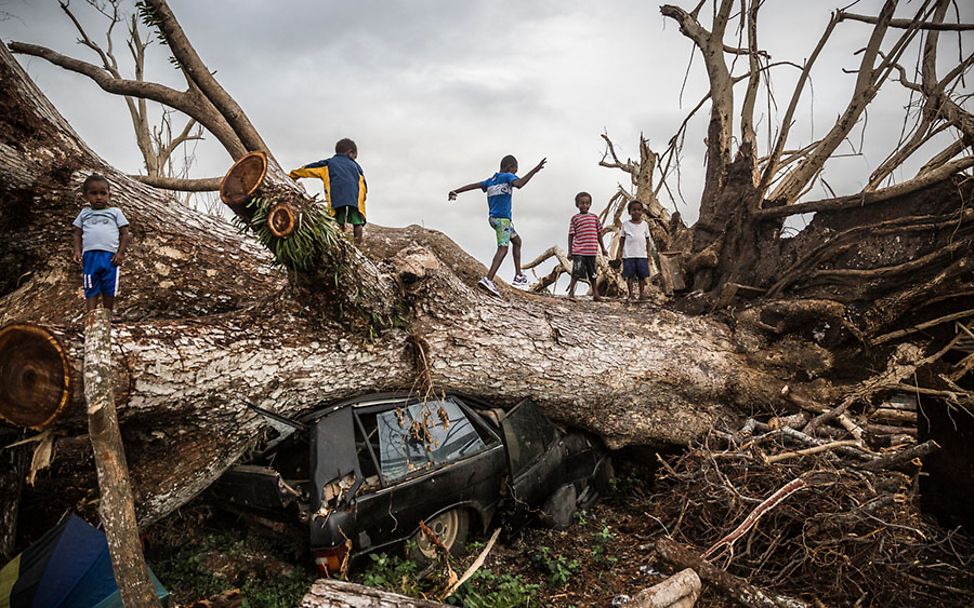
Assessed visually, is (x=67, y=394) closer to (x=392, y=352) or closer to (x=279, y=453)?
(x=279, y=453)

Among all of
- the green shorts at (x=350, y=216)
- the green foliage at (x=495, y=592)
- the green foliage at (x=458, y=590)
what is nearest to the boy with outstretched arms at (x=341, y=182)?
the green shorts at (x=350, y=216)

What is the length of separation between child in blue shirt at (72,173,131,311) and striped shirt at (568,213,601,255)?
212 inches

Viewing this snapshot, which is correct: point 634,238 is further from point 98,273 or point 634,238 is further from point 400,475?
point 98,273

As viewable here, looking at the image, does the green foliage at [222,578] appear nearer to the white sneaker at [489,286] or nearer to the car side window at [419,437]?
the car side window at [419,437]

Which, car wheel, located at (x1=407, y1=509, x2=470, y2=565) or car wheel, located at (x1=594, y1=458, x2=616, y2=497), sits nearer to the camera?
car wheel, located at (x1=407, y1=509, x2=470, y2=565)

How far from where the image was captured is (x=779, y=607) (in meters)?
3.43

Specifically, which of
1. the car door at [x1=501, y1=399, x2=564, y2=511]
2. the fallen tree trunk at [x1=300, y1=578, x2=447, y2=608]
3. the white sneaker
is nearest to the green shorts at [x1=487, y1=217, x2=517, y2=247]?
the white sneaker

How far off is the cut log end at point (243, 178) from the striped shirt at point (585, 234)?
4907mm

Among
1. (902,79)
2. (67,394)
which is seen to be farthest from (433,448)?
(902,79)

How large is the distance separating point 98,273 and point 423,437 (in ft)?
9.01

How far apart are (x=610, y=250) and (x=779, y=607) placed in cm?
1110

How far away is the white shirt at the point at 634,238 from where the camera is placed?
794 cm

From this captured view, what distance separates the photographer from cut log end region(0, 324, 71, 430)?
9.52ft

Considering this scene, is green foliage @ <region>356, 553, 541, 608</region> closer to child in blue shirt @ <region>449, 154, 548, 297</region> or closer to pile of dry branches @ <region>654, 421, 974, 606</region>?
pile of dry branches @ <region>654, 421, 974, 606</region>
